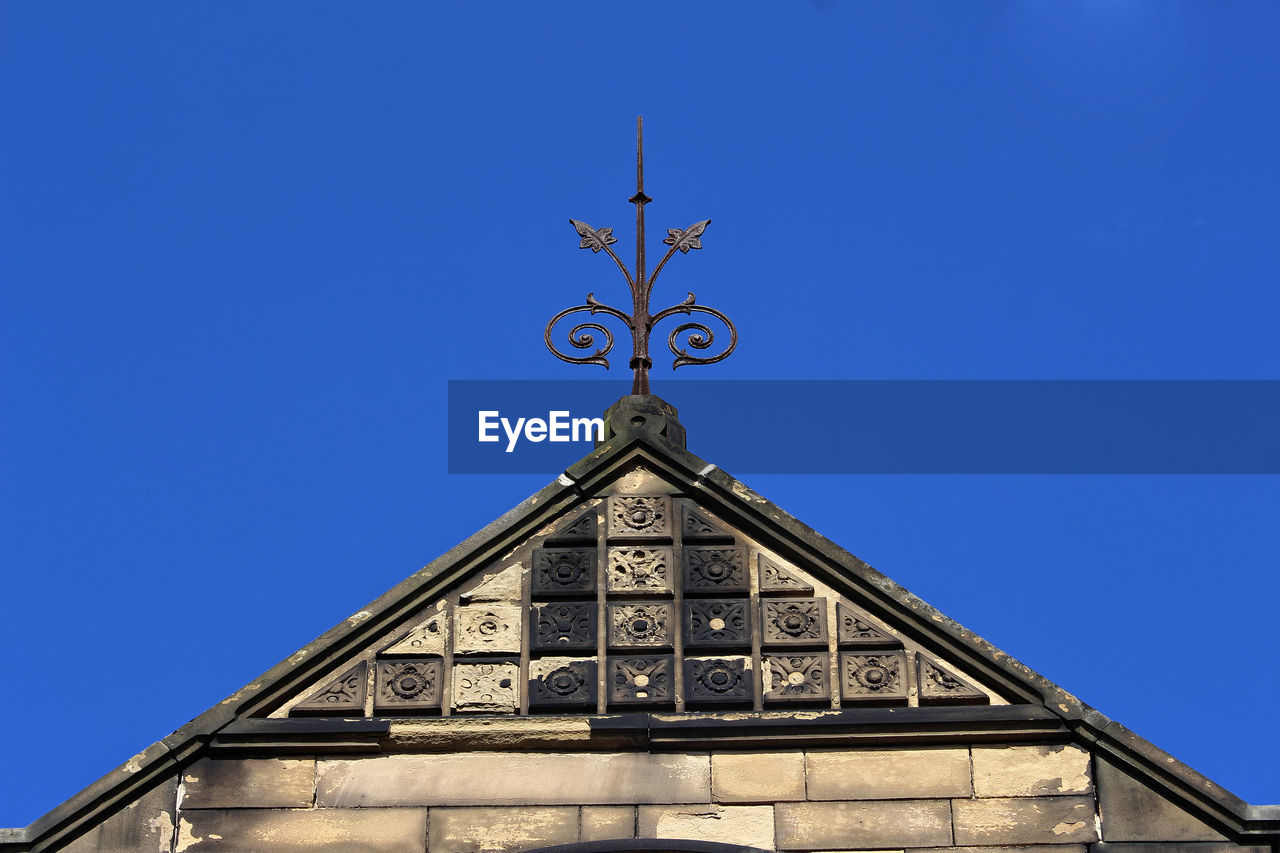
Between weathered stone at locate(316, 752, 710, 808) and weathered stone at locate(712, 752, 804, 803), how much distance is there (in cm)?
7

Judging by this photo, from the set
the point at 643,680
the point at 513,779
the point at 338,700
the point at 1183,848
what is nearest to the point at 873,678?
the point at 643,680

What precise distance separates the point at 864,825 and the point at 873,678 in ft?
2.74

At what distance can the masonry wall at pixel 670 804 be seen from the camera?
1030 centimetres

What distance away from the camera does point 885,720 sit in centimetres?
1066

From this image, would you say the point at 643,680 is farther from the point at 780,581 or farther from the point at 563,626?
the point at 780,581

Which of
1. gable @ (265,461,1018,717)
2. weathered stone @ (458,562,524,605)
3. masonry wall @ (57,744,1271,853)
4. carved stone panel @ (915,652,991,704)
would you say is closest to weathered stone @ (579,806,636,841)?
masonry wall @ (57,744,1271,853)

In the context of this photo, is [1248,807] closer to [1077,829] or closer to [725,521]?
[1077,829]

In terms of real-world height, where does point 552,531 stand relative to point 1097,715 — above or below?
above

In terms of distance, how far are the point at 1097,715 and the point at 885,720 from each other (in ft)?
3.35

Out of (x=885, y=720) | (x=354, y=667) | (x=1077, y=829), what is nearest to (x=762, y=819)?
(x=885, y=720)

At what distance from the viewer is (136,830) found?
411 inches

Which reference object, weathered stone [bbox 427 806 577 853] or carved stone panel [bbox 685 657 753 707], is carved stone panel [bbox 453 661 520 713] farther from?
carved stone panel [bbox 685 657 753 707]

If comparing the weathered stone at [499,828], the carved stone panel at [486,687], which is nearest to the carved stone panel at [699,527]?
the carved stone panel at [486,687]

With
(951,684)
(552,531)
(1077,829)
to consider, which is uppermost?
(552,531)
